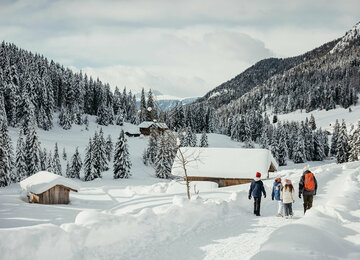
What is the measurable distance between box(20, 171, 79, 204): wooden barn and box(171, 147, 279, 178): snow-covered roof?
11124mm

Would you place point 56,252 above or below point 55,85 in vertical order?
below

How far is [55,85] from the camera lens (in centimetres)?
8719

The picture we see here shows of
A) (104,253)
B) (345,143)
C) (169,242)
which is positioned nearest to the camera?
(104,253)

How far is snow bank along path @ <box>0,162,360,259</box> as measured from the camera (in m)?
5.36

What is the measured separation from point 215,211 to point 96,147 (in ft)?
144

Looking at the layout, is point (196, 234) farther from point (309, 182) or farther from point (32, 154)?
point (32, 154)

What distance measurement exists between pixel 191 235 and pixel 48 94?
77.7 metres

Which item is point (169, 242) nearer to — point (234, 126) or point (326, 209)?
point (326, 209)

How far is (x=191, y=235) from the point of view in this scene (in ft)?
27.7

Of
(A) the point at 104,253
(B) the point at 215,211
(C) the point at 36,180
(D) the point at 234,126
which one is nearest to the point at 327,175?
(B) the point at 215,211

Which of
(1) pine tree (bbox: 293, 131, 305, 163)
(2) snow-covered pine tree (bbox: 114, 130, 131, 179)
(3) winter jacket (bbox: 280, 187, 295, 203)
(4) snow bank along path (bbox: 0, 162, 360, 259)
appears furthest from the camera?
(1) pine tree (bbox: 293, 131, 305, 163)

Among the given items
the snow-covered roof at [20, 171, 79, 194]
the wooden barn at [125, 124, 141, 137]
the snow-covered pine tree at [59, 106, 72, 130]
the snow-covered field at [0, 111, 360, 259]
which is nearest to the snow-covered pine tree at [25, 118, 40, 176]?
the snow-covered roof at [20, 171, 79, 194]

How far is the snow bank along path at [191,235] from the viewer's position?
5355 millimetres

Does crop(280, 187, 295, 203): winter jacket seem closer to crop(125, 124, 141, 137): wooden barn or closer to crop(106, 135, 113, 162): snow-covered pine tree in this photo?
crop(106, 135, 113, 162): snow-covered pine tree
